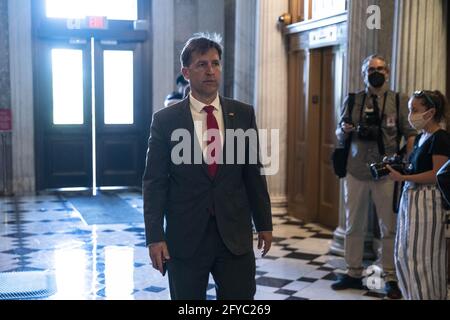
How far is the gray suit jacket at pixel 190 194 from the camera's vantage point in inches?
112

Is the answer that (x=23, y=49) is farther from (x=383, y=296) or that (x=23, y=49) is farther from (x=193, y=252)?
(x=193, y=252)

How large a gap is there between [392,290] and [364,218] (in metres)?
0.57

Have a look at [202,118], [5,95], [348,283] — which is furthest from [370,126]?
[5,95]

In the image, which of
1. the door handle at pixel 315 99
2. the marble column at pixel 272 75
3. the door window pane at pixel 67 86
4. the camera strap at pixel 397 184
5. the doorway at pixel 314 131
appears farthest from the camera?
the door window pane at pixel 67 86

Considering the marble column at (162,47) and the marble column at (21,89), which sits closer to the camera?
the marble column at (21,89)

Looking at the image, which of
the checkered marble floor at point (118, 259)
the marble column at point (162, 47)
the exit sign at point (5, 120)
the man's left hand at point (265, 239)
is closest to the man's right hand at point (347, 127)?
the checkered marble floor at point (118, 259)

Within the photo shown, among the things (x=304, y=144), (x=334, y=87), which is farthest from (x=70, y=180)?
(x=334, y=87)

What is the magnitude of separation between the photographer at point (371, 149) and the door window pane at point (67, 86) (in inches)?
257

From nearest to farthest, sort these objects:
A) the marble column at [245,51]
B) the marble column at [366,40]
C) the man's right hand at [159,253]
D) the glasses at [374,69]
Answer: the man's right hand at [159,253] → the glasses at [374,69] → the marble column at [366,40] → the marble column at [245,51]

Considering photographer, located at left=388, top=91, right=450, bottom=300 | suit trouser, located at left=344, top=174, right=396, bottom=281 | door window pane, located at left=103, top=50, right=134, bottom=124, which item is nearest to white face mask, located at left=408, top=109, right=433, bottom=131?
photographer, located at left=388, top=91, right=450, bottom=300

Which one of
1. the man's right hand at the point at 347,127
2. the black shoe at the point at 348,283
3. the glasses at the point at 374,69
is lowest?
the black shoe at the point at 348,283

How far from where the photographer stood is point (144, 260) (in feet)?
20.1

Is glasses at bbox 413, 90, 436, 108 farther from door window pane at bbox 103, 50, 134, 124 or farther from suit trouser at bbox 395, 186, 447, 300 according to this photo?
door window pane at bbox 103, 50, 134, 124

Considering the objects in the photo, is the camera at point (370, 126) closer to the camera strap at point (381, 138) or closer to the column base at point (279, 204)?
the camera strap at point (381, 138)
